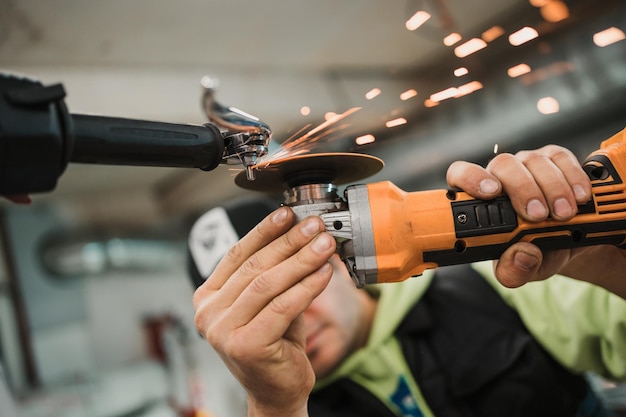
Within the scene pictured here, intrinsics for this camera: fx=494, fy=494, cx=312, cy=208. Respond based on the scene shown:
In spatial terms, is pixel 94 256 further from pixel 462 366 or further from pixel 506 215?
pixel 506 215

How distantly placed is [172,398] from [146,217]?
42.8 inches

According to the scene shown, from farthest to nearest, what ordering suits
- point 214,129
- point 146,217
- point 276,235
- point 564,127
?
point 146,217, point 564,127, point 276,235, point 214,129

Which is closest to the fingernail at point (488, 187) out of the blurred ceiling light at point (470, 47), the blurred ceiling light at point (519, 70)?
the blurred ceiling light at point (470, 47)

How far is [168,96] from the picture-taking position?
168cm

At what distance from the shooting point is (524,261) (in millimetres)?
542

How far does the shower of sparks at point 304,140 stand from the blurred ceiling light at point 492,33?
427 mm

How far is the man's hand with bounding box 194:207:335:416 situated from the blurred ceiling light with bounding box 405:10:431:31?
2.37 feet

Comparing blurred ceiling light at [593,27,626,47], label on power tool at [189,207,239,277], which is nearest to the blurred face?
label on power tool at [189,207,239,277]

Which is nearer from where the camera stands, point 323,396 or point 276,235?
point 276,235

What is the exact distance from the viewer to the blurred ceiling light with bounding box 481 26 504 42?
3.38ft

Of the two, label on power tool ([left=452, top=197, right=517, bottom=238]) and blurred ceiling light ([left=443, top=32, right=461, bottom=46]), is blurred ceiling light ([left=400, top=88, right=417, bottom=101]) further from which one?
label on power tool ([left=452, top=197, right=517, bottom=238])

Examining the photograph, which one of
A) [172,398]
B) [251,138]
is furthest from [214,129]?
[172,398]

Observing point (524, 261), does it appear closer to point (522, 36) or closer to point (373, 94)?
point (373, 94)

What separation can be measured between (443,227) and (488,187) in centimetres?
7
